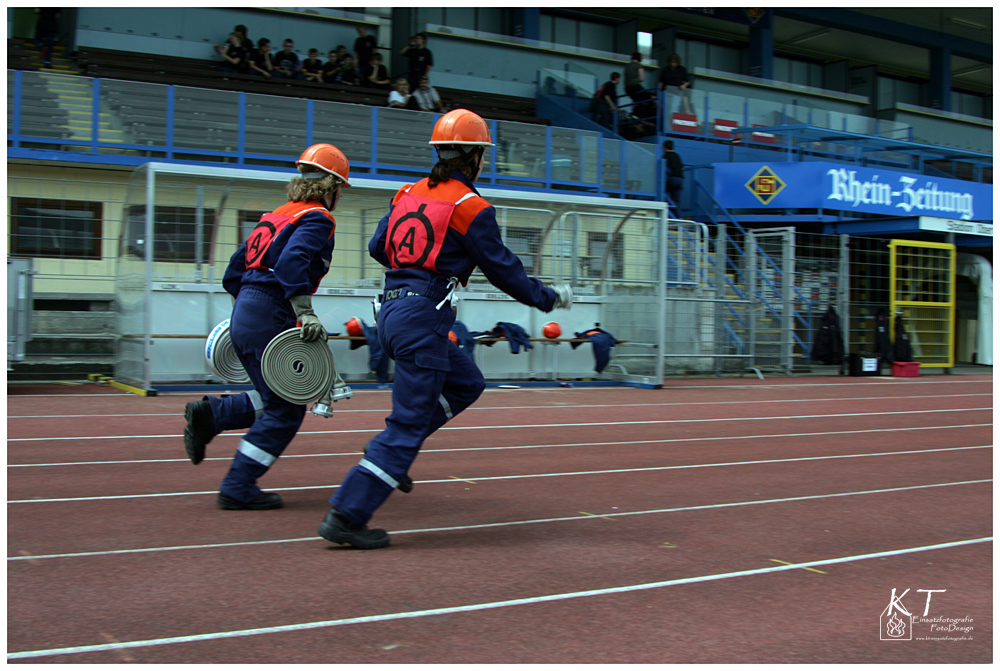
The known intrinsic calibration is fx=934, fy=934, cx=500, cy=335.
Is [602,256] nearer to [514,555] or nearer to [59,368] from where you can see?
[59,368]

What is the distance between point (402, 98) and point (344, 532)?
18335 millimetres

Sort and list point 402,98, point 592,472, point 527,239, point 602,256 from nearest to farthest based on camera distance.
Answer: point 592,472 → point 527,239 → point 602,256 → point 402,98

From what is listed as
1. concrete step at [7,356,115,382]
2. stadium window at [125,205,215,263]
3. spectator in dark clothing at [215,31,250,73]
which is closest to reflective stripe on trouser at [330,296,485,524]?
stadium window at [125,205,215,263]

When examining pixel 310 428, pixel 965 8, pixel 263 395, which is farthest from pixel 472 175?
pixel 965 8

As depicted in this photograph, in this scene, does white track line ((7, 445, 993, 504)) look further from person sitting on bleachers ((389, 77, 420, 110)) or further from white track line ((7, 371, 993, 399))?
person sitting on bleachers ((389, 77, 420, 110))

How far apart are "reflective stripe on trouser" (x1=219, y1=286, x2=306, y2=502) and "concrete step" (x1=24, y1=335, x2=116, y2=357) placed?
9974mm

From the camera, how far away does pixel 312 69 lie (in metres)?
22.8

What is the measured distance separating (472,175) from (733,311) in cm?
1449

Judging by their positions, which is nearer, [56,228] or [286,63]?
[56,228]

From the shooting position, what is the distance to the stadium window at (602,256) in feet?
51.1

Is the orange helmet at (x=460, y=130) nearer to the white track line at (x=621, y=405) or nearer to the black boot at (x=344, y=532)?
the black boot at (x=344, y=532)

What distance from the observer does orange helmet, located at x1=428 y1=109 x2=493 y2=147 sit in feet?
15.1

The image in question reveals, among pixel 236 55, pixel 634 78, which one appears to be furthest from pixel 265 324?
pixel 634 78

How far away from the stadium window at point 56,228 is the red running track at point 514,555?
247 inches
